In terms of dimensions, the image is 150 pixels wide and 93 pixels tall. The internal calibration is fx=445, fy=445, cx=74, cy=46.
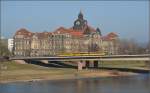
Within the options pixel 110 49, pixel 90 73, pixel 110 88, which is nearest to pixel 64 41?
pixel 110 49

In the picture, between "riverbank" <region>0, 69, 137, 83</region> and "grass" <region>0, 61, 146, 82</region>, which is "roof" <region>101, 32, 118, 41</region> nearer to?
"grass" <region>0, 61, 146, 82</region>

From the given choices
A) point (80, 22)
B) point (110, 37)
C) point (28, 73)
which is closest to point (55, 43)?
point (80, 22)

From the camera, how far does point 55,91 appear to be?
53.3m

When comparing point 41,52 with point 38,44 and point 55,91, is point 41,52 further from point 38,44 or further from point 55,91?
point 55,91

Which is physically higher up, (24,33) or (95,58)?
(24,33)

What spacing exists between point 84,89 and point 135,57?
3118cm

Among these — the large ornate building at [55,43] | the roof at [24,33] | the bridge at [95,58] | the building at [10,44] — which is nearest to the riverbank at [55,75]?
the bridge at [95,58]

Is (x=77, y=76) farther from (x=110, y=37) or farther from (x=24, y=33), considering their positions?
(x=110, y=37)

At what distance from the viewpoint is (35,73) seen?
264 feet

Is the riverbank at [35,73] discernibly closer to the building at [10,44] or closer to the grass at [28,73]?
the grass at [28,73]

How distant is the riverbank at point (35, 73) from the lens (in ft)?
238

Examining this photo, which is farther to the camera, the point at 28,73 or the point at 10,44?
the point at 10,44

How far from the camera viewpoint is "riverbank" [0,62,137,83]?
72.7 meters

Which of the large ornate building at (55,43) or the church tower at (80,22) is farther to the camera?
the church tower at (80,22)
